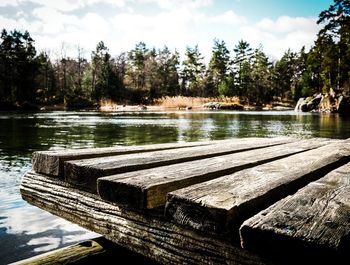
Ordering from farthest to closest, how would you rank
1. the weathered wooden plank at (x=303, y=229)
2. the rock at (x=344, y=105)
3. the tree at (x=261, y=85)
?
the tree at (x=261, y=85) < the rock at (x=344, y=105) < the weathered wooden plank at (x=303, y=229)

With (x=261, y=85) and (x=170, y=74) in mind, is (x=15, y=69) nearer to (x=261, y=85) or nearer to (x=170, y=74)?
(x=170, y=74)

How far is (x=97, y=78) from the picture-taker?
215 ft

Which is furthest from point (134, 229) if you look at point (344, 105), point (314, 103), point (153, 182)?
point (314, 103)

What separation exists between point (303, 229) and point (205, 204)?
29cm

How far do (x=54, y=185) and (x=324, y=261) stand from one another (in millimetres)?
1460

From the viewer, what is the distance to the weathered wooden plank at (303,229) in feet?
2.54

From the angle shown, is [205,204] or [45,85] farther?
[45,85]

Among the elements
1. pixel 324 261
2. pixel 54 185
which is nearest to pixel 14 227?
pixel 54 185

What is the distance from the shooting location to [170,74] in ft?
234

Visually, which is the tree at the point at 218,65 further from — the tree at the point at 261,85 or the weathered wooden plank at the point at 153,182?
the weathered wooden plank at the point at 153,182

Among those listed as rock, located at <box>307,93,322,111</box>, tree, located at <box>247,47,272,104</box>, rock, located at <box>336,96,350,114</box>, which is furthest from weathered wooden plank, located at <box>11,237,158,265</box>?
tree, located at <box>247,47,272,104</box>

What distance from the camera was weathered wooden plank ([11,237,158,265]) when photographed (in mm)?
1428

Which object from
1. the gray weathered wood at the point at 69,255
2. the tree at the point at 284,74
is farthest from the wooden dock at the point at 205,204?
the tree at the point at 284,74

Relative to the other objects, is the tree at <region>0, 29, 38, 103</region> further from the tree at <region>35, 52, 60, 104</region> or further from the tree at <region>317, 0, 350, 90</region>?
the tree at <region>317, 0, 350, 90</region>
